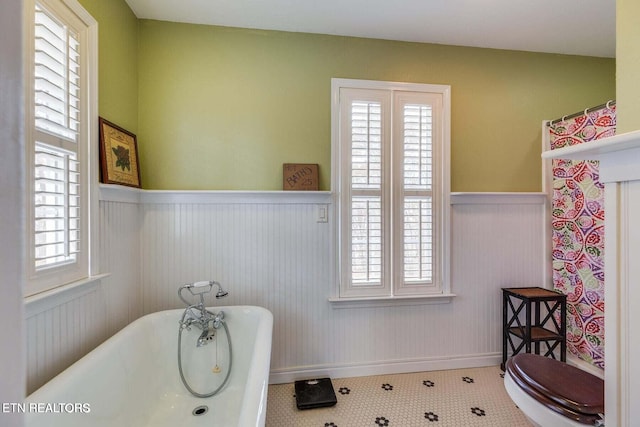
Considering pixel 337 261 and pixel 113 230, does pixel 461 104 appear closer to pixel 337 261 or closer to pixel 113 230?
pixel 337 261

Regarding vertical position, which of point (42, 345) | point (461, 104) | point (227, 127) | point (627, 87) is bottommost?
point (42, 345)

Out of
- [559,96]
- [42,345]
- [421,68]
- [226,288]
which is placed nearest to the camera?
[42,345]

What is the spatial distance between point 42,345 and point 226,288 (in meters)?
1.01

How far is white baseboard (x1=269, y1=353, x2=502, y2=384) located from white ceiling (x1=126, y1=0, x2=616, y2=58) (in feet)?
8.26

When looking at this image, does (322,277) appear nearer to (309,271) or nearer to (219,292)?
(309,271)

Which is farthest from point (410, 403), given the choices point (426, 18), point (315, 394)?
point (426, 18)

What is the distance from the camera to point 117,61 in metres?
1.77

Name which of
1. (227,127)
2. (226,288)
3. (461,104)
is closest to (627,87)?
(461,104)

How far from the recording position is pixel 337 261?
7.14 ft

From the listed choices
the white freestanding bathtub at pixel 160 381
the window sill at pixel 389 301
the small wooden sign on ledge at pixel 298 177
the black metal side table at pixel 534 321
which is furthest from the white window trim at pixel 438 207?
the white freestanding bathtub at pixel 160 381

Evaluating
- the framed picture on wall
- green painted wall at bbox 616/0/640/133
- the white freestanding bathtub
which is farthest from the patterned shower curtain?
the framed picture on wall

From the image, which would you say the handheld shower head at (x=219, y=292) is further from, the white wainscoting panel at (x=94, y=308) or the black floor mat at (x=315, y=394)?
the black floor mat at (x=315, y=394)

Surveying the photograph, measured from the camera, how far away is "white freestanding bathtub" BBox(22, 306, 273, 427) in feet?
3.39

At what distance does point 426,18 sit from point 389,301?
6.77 ft
